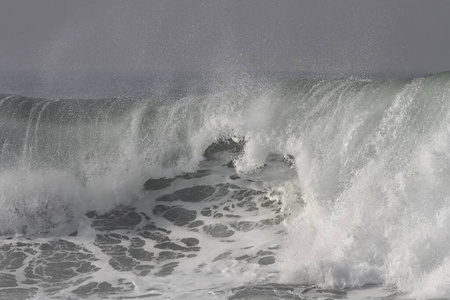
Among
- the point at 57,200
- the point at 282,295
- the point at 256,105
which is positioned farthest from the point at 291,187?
the point at 57,200

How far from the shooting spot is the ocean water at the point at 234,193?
9250mm

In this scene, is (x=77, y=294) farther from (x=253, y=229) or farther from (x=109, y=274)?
(x=253, y=229)

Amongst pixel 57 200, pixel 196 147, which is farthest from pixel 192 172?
pixel 57 200

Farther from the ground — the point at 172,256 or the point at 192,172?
the point at 192,172

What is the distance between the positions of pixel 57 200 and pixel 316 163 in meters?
5.43

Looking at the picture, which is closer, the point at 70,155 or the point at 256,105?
the point at 256,105

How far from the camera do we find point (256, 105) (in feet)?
44.5

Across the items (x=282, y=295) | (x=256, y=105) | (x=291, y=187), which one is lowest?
(x=282, y=295)

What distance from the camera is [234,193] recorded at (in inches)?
516

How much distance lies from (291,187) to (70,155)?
5074mm

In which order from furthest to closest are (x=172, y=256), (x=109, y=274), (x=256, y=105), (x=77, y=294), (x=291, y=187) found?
(x=256, y=105) → (x=291, y=187) → (x=172, y=256) → (x=109, y=274) → (x=77, y=294)

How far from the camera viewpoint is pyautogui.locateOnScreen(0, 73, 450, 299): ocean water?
30.3ft

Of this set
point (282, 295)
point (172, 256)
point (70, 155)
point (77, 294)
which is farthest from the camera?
point (70, 155)

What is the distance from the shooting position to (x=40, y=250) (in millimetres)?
12023
